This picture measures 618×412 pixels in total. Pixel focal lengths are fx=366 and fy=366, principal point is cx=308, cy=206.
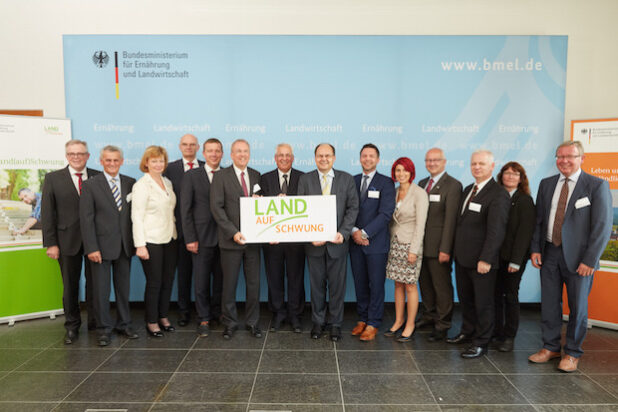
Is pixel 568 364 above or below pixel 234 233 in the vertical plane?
below

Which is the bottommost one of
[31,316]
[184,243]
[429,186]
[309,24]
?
[31,316]

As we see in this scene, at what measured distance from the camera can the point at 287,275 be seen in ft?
12.7

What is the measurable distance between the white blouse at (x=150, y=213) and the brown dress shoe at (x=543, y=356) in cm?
343

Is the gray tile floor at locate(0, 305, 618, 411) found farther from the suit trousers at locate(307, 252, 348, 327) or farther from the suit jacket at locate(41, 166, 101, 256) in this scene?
the suit jacket at locate(41, 166, 101, 256)

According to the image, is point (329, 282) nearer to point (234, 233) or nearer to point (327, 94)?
point (234, 233)

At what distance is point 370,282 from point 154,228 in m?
2.14

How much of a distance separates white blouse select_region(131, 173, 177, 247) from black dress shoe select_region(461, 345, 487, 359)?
2.91 meters

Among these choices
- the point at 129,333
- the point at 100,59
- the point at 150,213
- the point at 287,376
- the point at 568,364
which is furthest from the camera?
the point at 100,59

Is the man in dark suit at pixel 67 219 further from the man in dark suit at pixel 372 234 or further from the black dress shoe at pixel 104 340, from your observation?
the man in dark suit at pixel 372 234

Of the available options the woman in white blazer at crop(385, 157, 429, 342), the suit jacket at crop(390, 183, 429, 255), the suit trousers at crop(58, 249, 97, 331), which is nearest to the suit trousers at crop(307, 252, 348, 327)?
the woman in white blazer at crop(385, 157, 429, 342)

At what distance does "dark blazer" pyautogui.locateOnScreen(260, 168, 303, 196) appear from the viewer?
3.78m

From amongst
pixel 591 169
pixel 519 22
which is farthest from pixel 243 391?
pixel 519 22

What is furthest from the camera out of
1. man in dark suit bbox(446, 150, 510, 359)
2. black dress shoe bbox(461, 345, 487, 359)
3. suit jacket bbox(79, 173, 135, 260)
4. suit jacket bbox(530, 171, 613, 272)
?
suit jacket bbox(79, 173, 135, 260)

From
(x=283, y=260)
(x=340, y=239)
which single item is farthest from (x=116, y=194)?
(x=340, y=239)
